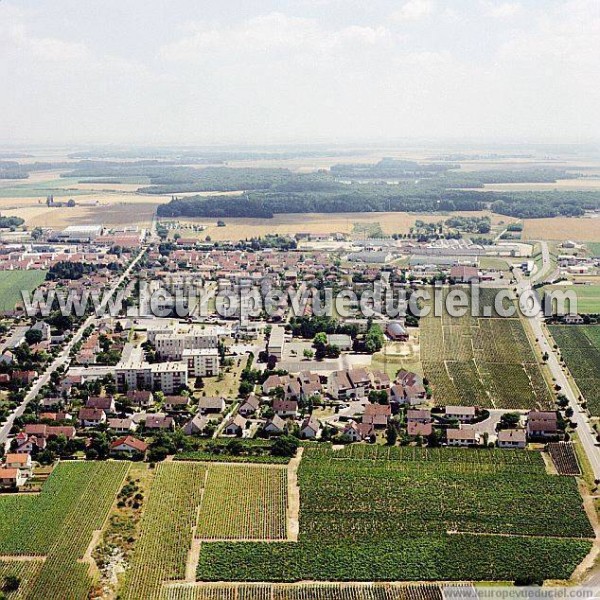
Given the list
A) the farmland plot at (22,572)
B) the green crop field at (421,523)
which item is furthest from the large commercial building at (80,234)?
the farmland plot at (22,572)

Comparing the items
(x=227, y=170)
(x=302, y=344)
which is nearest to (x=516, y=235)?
(x=302, y=344)

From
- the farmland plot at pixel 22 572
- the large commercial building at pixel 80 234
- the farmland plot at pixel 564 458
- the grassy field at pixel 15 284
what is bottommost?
the grassy field at pixel 15 284

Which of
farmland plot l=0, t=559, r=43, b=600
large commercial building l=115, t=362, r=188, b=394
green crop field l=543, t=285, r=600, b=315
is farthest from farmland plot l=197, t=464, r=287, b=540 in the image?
green crop field l=543, t=285, r=600, b=315

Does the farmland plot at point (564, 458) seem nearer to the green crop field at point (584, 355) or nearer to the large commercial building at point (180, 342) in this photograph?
the green crop field at point (584, 355)

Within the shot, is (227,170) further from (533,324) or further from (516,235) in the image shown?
(533,324)

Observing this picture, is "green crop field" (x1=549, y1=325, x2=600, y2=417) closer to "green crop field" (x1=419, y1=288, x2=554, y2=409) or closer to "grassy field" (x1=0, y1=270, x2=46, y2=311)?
"green crop field" (x1=419, y1=288, x2=554, y2=409)

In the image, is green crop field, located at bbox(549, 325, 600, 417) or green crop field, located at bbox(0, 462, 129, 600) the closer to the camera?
green crop field, located at bbox(0, 462, 129, 600)
